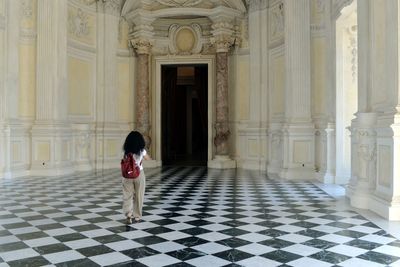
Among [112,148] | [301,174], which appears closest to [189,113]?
[112,148]

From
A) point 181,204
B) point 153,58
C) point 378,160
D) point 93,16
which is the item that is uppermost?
point 93,16

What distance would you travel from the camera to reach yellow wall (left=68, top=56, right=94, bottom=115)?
12242 mm

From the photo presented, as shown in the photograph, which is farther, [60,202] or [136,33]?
[136,33]

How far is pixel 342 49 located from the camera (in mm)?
8930

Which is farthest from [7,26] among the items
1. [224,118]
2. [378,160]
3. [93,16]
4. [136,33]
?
[378,160]

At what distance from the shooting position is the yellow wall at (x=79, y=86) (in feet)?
40.2

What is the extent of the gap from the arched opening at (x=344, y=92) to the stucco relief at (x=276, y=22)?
300 cm

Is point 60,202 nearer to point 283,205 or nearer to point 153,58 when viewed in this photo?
point 283,205

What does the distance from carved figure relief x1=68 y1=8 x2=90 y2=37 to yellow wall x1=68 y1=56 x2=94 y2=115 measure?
2.73 ft

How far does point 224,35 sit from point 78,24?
4.59 meters

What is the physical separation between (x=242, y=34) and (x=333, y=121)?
5.59m

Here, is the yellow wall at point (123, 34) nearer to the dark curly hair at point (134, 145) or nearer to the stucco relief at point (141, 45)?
the stucco relief at point (141, 45)

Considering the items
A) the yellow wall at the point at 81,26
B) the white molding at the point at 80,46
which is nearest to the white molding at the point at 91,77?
the white molding at the point at 80,46

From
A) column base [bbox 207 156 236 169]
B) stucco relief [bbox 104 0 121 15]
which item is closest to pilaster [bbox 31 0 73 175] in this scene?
stucco relief [bbox 104 0 121 15]
